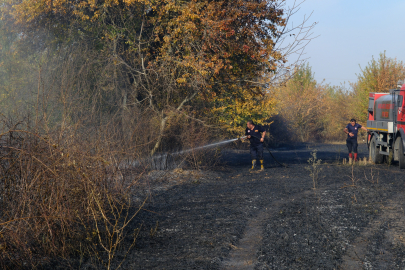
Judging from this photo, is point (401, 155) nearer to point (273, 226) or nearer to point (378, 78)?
point (273, 226)

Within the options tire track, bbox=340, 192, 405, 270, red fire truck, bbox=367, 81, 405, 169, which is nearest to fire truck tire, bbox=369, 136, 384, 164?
red fire truck, bbox=367, 81, 405, 169

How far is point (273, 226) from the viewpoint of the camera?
258 inches

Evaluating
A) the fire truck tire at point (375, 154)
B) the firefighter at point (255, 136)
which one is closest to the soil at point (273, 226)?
the firefighter at point (255, 136)

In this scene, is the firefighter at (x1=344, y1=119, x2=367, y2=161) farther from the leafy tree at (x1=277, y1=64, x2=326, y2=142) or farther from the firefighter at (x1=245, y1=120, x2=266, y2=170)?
the leafy tree at (x1=277, y1=64, x2=326, y2=142)

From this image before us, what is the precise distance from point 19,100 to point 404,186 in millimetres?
12448

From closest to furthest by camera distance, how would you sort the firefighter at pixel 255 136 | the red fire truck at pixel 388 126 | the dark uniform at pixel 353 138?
the red fire truck at pixel 388 126 → the firefighter at pixel 255 136 → the dark uniform at pixel 353 138

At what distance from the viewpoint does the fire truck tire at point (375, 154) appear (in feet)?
55.9

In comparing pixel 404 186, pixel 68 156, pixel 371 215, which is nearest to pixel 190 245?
pixel 68 156

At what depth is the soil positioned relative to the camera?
4.91 metres

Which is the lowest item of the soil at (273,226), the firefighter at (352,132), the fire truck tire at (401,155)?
the soil at (273,226)

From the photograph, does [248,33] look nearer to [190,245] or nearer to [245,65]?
[245,65]

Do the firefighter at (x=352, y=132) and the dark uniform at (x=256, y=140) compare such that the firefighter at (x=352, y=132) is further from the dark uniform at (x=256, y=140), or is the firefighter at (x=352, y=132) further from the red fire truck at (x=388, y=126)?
the dark uniform at (x=256, y=140)

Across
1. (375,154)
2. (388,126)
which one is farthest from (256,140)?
(375,154)

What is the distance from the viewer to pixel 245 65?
1416cm
